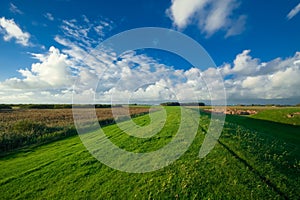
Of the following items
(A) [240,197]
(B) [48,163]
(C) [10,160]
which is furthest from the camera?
(C) [10,160]

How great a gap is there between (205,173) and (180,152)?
3.03m

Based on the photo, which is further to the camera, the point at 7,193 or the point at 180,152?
the point at 180,152

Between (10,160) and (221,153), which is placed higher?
(221,153)

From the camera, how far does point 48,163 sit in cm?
1377

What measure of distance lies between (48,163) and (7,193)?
146 inches

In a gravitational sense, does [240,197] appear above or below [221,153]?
below

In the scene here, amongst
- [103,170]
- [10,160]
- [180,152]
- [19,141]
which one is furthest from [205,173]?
[19,141]

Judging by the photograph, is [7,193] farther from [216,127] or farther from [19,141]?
[216,127]

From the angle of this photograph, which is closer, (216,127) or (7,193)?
(7,193)

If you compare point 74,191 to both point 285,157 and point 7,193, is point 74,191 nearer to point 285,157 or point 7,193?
point 7,193

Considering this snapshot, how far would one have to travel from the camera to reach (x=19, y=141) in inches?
877

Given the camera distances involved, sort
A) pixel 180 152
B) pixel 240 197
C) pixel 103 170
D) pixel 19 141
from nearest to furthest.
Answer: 1. pixel 240 197
2. pixel 103 170
3. pixel 180 152
4. pixel 19 141

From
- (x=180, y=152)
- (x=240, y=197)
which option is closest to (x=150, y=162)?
(x=180, y=152)

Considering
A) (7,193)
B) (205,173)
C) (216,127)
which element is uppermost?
(216,127)
